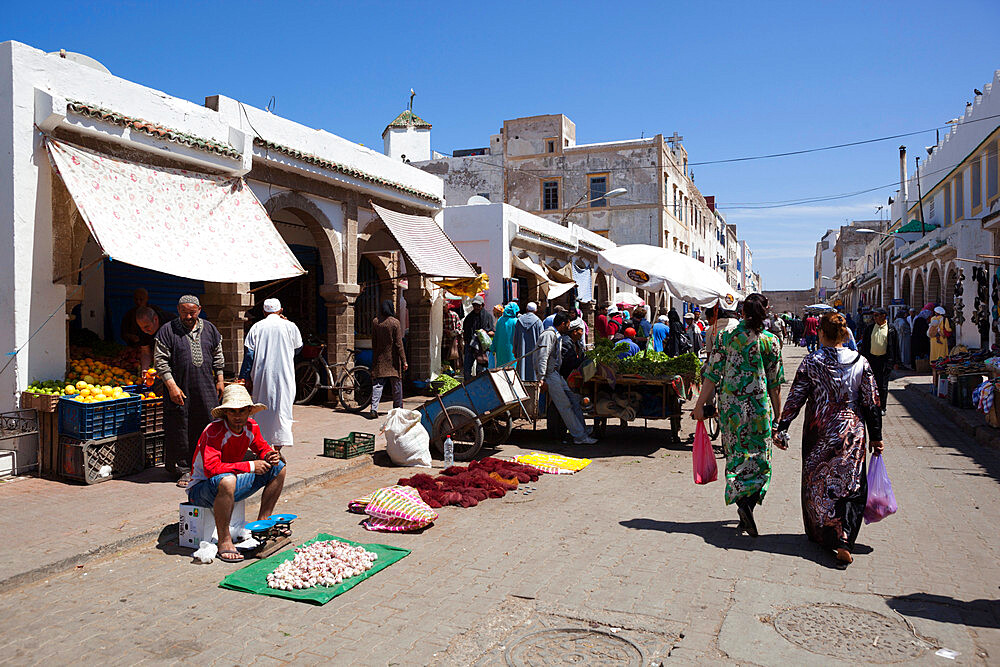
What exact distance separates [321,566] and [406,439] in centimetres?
372

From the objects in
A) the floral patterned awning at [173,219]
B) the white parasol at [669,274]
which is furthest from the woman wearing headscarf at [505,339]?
the floral patterned awning at [173,219]

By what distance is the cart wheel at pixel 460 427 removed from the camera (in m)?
8.51

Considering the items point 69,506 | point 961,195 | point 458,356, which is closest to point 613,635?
Result: point 69,506

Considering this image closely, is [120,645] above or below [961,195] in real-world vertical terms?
below

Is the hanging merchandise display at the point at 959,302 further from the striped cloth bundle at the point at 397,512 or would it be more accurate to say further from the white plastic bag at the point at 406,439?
the striped cloth bundle at the point at 397,512

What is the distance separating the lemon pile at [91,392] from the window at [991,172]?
22.2 meters

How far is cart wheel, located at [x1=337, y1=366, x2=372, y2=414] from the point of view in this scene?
12219 millimetres

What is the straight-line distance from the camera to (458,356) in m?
16.5

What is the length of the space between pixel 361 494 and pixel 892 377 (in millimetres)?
18550

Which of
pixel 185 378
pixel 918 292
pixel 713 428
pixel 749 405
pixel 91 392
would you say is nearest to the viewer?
pixel 749 405

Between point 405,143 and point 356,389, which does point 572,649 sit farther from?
point 405,143

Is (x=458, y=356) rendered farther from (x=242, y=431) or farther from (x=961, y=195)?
(x=961, y=195)

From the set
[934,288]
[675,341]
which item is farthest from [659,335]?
[934,288]

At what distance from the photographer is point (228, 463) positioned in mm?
4965
